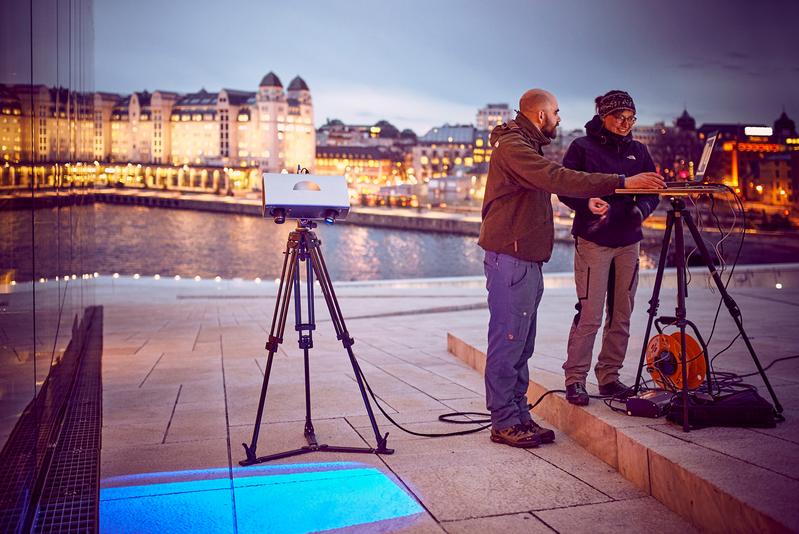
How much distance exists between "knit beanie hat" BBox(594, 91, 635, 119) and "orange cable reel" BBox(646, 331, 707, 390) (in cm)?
121

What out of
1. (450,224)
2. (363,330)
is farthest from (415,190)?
(363,330)

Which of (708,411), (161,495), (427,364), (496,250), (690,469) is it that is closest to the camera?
(690,469)

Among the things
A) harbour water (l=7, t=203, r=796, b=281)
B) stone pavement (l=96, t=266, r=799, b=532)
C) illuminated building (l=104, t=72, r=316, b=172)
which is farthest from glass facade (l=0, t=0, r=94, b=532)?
illuminated building (l=104, t=72, r=316, b=172)

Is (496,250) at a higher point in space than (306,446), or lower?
higher

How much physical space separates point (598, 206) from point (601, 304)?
22.7 inches

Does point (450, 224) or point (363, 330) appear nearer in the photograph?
point (363, 330)

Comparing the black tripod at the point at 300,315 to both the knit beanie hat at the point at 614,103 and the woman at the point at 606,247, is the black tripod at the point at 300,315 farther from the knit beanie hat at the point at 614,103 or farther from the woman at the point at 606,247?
the knit beanie hat at the point at 614,103

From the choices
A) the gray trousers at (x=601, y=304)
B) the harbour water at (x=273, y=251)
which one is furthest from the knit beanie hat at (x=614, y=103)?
the harbour water at (x=273, y=251)

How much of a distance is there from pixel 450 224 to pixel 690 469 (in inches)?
3272

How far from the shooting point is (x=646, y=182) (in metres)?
3.69

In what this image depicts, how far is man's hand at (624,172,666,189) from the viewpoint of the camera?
145 inches

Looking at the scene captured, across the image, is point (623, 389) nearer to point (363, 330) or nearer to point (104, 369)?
point (104, 369)

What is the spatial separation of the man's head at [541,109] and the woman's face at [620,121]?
46 cm

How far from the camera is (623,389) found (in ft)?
14.4
